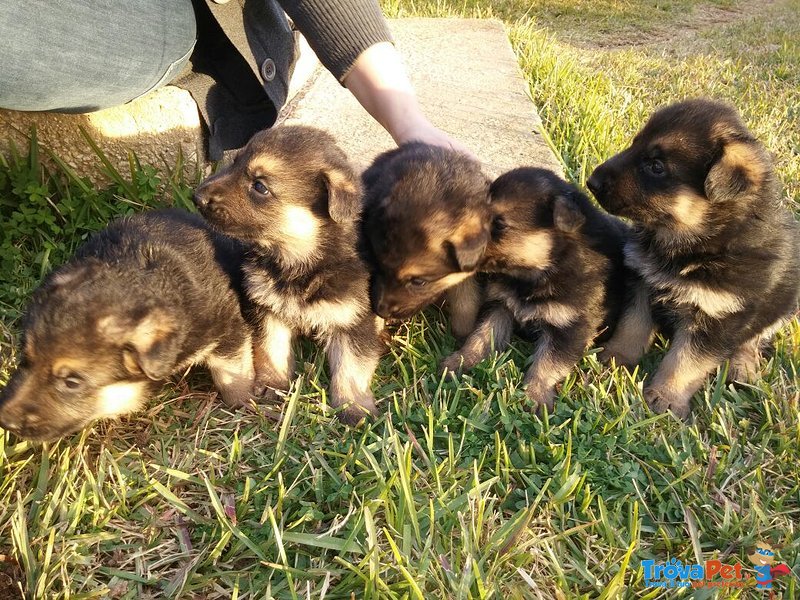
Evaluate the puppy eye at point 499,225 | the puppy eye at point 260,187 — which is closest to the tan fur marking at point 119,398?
the puppy eye at point 260,187

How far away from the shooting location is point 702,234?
9.86 ft

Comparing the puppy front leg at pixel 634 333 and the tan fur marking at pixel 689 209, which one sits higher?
the tan fur marking at pixel 689 209

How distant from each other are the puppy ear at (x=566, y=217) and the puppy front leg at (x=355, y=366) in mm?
995

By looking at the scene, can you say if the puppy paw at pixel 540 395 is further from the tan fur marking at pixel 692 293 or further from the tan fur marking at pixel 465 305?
the tan fur marking at pixel 692 293

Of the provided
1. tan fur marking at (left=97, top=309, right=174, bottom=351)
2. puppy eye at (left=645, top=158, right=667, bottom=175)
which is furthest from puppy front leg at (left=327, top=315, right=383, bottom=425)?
puppy eye at (left=645, top=158, right=667, bottom=175)

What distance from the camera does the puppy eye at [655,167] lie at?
3.04 m

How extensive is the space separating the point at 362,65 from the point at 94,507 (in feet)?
9.03

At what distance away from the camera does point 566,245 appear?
10.4 feet

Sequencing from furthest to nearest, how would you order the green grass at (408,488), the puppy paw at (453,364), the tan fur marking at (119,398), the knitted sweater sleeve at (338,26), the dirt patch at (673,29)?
the dirt patch at (673,29)
the knitted sweater sleeve at (338,26)
the puppy paw at (453,364)
the tan fur marking at (119,398)
the green grass at (408,488)

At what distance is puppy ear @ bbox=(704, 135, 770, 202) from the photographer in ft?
9.13

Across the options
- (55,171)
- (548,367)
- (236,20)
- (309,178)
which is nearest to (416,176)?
(309,178)

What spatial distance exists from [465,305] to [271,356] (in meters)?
1.06

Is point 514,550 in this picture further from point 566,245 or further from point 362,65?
point 362,65

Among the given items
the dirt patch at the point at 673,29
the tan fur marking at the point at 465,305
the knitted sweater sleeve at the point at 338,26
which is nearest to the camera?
the tan fur marking at the point at 465,305
